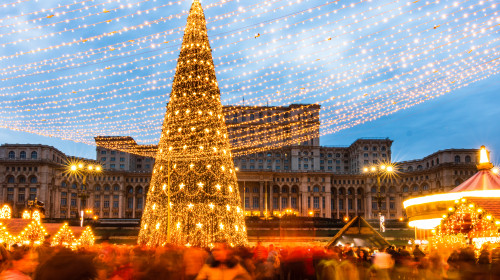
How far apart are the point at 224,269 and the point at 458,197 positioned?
689 inches

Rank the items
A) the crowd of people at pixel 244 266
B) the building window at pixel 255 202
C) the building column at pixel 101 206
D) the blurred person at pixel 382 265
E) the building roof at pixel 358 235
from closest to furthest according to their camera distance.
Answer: the crowd of people at pixel 244 266 → the blurred person at pixel 382 265 → the building roof at pixel 358 235 → the building window at pixel 255 202 → the building column at pixel 101 206

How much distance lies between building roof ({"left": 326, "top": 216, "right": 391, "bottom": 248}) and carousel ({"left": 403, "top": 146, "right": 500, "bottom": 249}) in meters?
2.30

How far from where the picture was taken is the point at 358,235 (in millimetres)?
18453

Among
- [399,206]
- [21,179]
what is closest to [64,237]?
[21,179]

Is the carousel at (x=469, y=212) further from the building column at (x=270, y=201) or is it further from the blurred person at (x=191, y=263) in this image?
the building column at (x=270, y=201)

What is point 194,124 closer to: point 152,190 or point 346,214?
point 152,190

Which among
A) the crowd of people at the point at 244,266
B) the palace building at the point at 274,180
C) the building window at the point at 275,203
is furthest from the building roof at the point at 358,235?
the building window at the point at 275,203

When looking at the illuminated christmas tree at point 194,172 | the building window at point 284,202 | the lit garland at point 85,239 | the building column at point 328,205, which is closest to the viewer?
the illuminated christmas tree at point 194,172

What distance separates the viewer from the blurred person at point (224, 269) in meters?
6.44

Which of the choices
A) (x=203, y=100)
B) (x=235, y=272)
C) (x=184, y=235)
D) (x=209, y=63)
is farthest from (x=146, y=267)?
(x=209, y=63)

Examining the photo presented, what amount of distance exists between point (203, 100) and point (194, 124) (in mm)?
1003

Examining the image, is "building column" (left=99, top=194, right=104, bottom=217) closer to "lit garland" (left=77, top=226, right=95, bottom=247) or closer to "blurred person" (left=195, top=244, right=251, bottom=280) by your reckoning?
"lit garland" (left=77, top=226, right=95, bottom=247)

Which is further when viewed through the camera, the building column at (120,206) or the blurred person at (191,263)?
the building column at (120,206)

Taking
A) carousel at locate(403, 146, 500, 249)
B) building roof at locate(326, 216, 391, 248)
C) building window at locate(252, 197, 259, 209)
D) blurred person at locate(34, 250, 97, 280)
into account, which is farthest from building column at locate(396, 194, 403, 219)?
blurred person at locate(34, 250, 97, 280)
